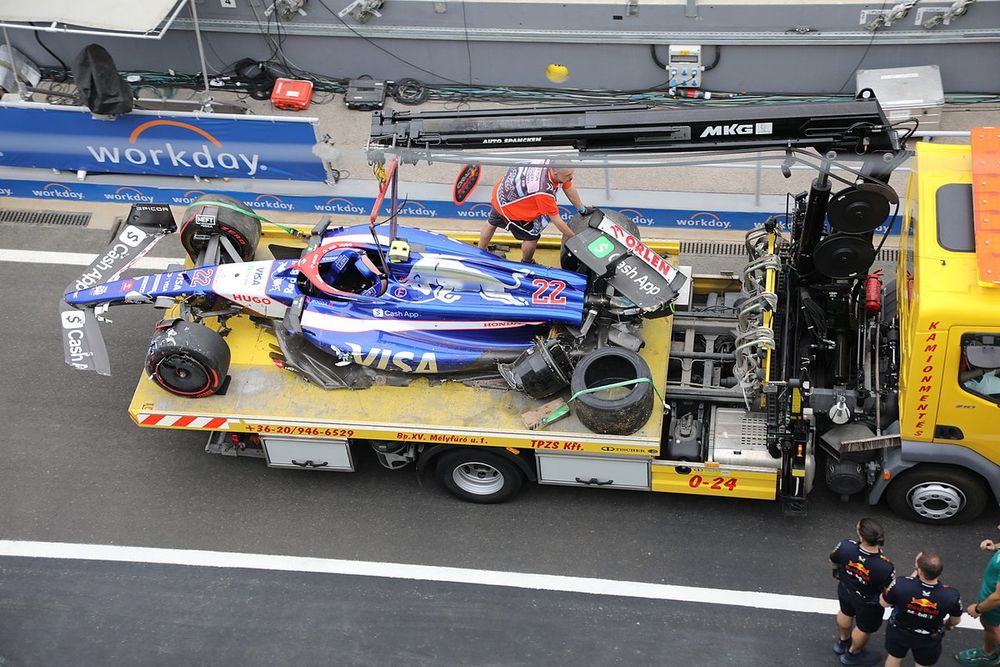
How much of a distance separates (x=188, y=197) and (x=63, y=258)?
1.54m

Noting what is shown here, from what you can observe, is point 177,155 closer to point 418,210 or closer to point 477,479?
point 418,210

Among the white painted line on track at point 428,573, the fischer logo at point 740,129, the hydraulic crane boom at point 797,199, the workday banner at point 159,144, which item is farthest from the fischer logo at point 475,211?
the white painted line on track at point 428,573

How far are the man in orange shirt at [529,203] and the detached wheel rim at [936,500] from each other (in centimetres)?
349

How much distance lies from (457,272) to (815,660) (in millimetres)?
4171

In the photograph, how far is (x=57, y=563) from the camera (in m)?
9.73

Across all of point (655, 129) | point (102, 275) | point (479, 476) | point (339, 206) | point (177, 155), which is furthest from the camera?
point (177, 155)

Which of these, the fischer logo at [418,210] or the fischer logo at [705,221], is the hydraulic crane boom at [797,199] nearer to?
the fischer logo at [705,221]

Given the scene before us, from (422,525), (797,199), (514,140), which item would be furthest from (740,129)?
(422,525)

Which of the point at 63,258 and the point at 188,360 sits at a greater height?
the point at 63,258

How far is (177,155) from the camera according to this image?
13.2 m

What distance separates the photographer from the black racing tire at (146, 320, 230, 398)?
934 centimetres

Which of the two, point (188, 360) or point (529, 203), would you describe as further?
point (529, 203)

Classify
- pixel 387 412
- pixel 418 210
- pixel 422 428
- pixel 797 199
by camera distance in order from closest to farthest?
pixel 422 428, pixel 387 412, pixel 797 199, pixel 418 210

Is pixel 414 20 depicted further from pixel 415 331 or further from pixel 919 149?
pixel 919 149
